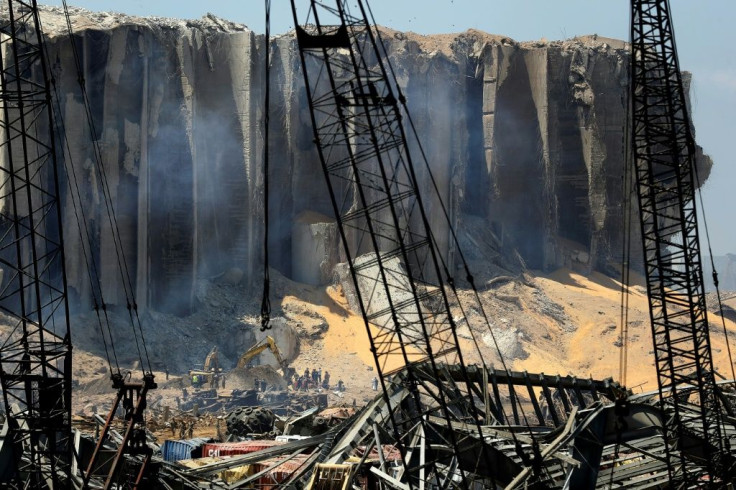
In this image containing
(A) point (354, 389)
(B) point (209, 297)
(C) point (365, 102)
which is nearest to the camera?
(C) point (365, 102)

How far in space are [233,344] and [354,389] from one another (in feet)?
23.7

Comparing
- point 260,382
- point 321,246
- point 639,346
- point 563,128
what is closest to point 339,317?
point 321,246

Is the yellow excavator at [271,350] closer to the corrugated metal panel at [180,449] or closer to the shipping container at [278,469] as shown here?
the corrugated metal panel at [180,449]

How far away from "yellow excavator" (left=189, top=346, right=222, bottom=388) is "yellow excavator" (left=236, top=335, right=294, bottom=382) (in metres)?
1.10

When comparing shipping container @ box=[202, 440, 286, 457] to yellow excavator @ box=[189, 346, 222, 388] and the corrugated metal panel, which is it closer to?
the corrugated metal panel

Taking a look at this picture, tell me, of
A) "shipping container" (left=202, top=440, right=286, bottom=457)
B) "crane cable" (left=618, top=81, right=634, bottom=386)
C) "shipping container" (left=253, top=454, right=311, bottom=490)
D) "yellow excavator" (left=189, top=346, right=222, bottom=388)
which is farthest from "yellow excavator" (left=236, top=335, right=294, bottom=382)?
"shipping container" (left=253, top=454, right=311, bottom=490)

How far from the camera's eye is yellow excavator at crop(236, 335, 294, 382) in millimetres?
64125

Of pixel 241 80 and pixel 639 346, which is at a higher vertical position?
pixel 241 80

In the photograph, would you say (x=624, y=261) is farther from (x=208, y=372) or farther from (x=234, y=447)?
(x=234, y=447)

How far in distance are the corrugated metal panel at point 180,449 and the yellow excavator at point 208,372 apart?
64.0ft

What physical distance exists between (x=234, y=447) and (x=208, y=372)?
22338 millimetres

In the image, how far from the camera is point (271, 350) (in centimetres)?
6531

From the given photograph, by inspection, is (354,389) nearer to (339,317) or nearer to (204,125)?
(339,317)

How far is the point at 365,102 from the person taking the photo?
1115 inches
